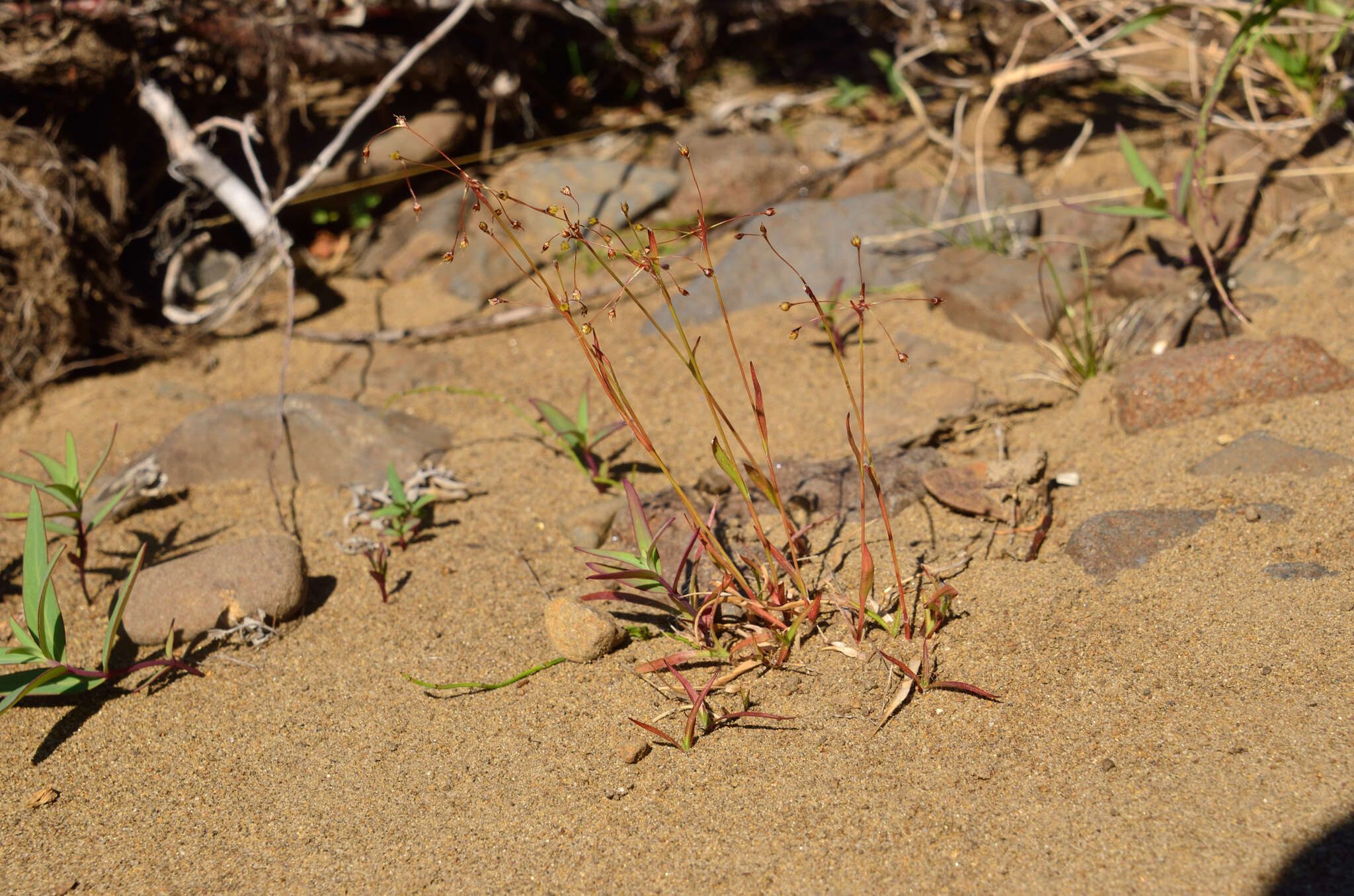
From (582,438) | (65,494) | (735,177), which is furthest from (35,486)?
(735,177)

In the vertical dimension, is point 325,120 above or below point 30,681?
above

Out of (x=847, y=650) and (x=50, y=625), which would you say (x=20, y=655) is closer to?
(x=50, y=625)

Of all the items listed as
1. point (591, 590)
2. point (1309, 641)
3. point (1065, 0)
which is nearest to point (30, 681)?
point (591, 590)

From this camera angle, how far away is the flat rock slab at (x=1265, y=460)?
79.6 inches

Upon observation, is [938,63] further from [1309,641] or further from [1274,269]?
[1309,641]

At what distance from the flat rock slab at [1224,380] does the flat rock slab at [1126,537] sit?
44 centimetres

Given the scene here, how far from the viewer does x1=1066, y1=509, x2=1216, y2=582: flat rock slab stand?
1905 mm

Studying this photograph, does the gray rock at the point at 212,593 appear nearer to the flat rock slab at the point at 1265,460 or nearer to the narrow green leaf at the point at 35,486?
the narrow green leaf at the point at 35,486

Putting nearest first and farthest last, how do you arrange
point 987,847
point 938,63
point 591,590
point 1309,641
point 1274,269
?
point 987,847 < point 1309,641 < point 591,590 < point 1274,269 < point 938,63

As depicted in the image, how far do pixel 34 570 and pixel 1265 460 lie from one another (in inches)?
101

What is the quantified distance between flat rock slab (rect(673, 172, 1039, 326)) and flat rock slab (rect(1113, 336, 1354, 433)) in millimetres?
1096

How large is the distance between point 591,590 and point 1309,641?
1378 mm

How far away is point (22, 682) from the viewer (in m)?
1.87

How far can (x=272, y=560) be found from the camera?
2180 mm
